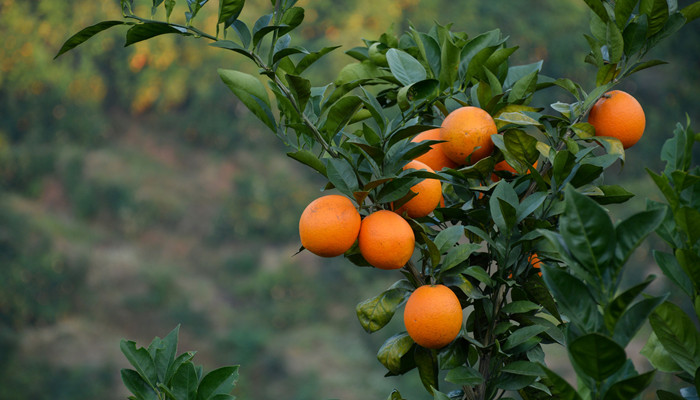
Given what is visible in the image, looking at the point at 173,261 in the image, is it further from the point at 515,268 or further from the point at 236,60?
the point at 515,268

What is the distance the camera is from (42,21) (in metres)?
4.30

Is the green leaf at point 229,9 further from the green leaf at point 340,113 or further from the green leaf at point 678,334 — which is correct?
the green leaf at point 678,334

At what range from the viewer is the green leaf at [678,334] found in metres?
0.36

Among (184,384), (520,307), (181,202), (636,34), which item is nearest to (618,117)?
(636,34)

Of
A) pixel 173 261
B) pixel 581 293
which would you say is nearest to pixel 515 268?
pixel 581 293

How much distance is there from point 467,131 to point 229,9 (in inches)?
8.0

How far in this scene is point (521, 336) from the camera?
0.49 m

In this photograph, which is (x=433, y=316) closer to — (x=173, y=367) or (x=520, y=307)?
(x=520, y=307)

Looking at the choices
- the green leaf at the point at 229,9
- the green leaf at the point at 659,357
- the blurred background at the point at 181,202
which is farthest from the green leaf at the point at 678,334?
the blurred background at the point at 181,202

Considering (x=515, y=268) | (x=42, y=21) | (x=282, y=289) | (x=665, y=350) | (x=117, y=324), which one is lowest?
(x=665, y=350)

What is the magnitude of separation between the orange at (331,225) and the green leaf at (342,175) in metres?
0.02

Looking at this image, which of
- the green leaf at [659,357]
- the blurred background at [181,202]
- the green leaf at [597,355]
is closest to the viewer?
the green leaf at [597,355]

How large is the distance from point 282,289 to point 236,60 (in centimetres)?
167

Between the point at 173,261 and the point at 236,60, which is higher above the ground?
the point at 236,60
